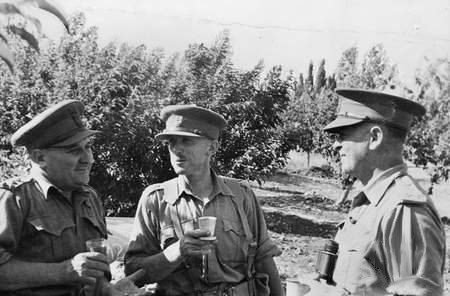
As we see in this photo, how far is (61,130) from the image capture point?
10.5 ft

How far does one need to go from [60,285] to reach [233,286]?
3.82 ft

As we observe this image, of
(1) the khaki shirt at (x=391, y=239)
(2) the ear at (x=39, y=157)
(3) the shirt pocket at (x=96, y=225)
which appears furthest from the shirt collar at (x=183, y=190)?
(1) the khaki shirt at (x=391, y=239)

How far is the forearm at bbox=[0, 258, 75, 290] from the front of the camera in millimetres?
2833

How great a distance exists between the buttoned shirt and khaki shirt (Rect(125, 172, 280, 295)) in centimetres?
44

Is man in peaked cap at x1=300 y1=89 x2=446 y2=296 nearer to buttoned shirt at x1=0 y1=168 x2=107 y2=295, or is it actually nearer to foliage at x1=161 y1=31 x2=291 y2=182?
buttoned shirt at x1=0 y1=168 x2=107 y2=295

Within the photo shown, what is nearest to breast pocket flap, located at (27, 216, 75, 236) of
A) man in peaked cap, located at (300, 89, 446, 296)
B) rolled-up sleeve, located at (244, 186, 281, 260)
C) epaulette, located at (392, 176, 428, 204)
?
rolled-up sleeve, located at (244, 186, 281, 260)

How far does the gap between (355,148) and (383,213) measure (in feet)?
1.46

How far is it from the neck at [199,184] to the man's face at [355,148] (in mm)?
1127

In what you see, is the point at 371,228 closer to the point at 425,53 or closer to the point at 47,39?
the point at 47,39

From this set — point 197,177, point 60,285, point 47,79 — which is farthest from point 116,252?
point 47,79

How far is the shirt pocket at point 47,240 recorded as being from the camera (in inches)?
117

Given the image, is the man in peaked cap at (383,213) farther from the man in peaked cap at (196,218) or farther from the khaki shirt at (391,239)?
the man in peaked cap at (196,218)

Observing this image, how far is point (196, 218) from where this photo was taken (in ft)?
11.5

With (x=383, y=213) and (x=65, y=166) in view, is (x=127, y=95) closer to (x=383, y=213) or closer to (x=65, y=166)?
(x=65, y=166)
